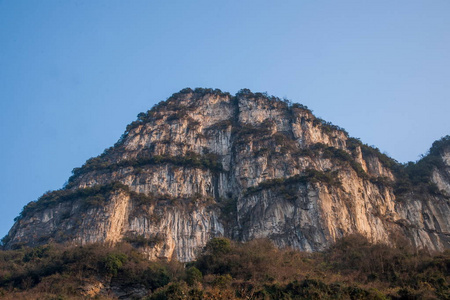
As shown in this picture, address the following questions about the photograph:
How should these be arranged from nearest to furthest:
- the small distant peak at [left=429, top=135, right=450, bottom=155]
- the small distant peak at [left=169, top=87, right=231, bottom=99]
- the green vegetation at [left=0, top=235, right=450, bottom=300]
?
the green vegetation at [left=0, top=235, right=450, bottom=300], the small distant peak at [left=429, top=135, right=450, bottom=155], the small distant peak at [left=169, top=87, right=231, bottom=99]

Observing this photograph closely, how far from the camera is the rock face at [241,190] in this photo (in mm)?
50031

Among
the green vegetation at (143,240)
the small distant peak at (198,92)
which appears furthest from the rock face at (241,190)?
the small distant peak at (198,92)

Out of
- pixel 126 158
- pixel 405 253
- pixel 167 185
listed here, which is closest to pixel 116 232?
pixel 167 185

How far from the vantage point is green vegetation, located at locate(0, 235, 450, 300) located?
29.2 meters

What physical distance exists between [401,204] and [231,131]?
25.3 meters

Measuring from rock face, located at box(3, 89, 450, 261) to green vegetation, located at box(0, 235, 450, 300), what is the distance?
5731 mm

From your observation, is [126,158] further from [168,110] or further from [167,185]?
[168,110]

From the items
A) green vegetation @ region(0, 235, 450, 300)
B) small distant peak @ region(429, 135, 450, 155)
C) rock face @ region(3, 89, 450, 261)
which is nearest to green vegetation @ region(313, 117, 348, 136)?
rock face @ region(3, 89, 450, 261)

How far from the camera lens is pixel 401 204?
2286 inches

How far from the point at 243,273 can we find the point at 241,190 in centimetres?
2161

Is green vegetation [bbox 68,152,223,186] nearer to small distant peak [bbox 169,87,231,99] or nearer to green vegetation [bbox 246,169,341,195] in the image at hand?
green vegetation [bbox 246,169,341,195]

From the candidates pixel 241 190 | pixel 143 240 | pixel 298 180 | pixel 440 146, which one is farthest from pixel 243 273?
pixel 440 146

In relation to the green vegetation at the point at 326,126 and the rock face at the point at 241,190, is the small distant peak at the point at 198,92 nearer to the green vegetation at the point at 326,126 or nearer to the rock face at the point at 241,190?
the rock face at the point at 241,190

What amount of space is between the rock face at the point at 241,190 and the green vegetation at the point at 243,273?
573 centimetres
